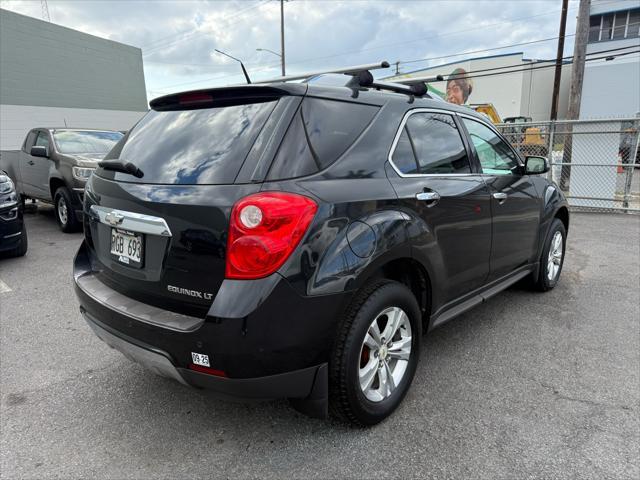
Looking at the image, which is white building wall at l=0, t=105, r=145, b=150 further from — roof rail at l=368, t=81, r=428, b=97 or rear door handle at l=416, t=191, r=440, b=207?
rear door handle at l=416, t=191, r=440, b=207

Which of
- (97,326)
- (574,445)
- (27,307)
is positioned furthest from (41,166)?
(574,445)

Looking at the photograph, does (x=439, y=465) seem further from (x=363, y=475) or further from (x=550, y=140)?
(x=550, y=140)

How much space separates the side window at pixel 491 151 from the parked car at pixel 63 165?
19.9 feet

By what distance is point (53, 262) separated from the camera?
5.98 meters

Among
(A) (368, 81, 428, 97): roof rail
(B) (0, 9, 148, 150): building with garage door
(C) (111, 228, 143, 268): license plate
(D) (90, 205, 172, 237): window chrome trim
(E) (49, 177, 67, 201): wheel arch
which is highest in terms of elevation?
(B) (0, 9, 148, 150): building with garage door

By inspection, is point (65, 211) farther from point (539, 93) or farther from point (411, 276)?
point (539, 93)

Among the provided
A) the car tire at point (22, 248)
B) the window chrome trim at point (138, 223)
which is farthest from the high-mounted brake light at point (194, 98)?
the car tire at point (22, 248)

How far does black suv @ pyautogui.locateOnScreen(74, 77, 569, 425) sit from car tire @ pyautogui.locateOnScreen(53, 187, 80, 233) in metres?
5.37

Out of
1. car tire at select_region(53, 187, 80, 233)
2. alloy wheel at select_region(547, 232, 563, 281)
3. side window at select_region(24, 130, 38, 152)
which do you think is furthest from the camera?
side window at select_region(24, 130, 38, 152)

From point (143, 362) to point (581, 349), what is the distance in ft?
10.2

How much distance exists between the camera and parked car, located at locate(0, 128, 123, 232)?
7.34 meters

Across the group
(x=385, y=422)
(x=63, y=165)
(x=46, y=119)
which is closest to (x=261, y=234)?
(x=385, y=422)

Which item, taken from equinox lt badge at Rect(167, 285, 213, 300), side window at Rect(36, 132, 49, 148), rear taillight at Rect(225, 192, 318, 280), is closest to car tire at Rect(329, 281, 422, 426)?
rear taillight at Rect(225, 192, 318, 280)

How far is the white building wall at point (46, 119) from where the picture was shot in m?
18.7
